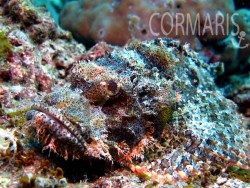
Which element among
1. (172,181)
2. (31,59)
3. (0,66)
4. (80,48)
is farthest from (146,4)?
(172,181)

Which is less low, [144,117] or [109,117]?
[144,117]

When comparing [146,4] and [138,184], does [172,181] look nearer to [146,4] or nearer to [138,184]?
[138,184]

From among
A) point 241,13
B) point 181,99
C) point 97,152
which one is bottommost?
point 97,152

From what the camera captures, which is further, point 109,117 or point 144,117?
point 144,117
